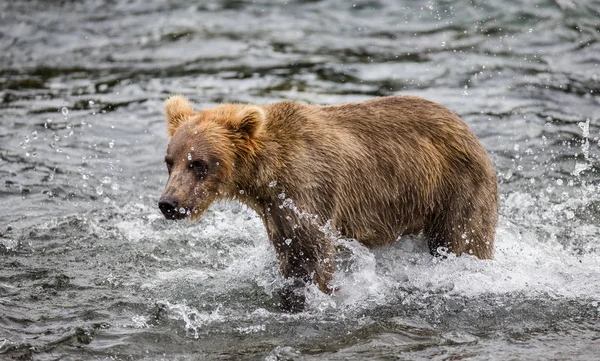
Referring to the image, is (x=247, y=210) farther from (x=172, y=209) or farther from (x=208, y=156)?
(x=172, y=209)

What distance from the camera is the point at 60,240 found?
27.3 ft

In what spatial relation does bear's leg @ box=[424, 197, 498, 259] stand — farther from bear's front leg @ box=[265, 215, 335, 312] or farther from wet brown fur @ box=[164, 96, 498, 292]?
bear's front leg @ box=[265, 215, 335, 312]

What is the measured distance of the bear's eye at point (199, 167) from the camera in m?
6.19

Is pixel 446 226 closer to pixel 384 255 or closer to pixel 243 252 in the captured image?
pixel 384 255

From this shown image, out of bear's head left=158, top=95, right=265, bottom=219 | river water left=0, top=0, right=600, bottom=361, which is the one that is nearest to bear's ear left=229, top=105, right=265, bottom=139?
bear's head left=158, top=95, right=265, bottom=219

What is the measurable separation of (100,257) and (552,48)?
9034 millimetres

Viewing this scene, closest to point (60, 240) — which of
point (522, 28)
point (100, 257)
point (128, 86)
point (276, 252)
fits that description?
point (100, 257)

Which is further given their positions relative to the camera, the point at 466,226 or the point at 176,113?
the point at 466,226

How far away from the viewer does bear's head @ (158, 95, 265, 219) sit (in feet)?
20.1

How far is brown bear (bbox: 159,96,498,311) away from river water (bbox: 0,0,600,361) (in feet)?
1.03

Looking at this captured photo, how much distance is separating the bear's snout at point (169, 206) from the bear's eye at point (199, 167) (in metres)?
0.32

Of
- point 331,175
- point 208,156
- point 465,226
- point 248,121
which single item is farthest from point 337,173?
point 465,226

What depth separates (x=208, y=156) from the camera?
6.19 meters

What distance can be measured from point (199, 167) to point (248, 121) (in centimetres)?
50
